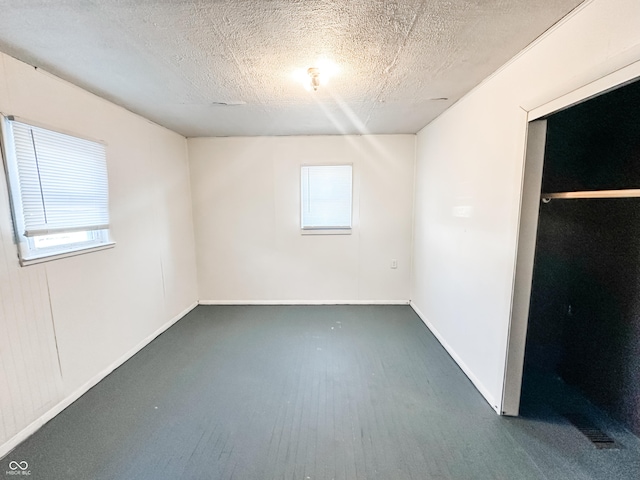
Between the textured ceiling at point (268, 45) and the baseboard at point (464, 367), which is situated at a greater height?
the textured ceiling at point (268, 45)

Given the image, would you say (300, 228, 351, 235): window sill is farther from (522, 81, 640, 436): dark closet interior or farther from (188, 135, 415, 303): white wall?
(522, 81, 640, 436): dark closet interior

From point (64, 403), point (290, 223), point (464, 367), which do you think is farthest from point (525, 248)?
point (64, 403)

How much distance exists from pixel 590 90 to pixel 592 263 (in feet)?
4.19

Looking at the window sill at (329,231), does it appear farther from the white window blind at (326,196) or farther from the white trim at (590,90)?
the white trim at (590,90)

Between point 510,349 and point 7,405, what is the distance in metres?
3.10

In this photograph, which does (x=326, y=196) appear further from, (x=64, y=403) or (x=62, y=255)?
(x=64, y=403)

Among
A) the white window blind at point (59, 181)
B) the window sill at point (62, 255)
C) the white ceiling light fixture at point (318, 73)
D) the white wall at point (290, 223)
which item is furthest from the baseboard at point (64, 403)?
the white ceiling light fixture at point (318, 73)

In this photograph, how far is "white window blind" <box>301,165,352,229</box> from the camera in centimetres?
381

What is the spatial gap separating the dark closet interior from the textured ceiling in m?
0.81

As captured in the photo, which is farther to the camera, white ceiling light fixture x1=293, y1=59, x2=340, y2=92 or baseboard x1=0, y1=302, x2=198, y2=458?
white ceiling light fixture x1=293, y1=59, x2=340, y2=92

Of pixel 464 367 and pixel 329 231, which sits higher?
pixel 329 231

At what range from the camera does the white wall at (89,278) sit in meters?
1.67

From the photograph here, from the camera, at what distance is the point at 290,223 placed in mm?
3910

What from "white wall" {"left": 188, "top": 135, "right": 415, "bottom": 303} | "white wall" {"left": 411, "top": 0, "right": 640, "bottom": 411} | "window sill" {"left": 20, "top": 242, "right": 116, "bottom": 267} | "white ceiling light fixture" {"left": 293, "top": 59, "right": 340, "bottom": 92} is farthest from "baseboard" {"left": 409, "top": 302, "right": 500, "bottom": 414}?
"window sill" {"left": 20, "top": 242, "right": 116, "bottom": 267}
